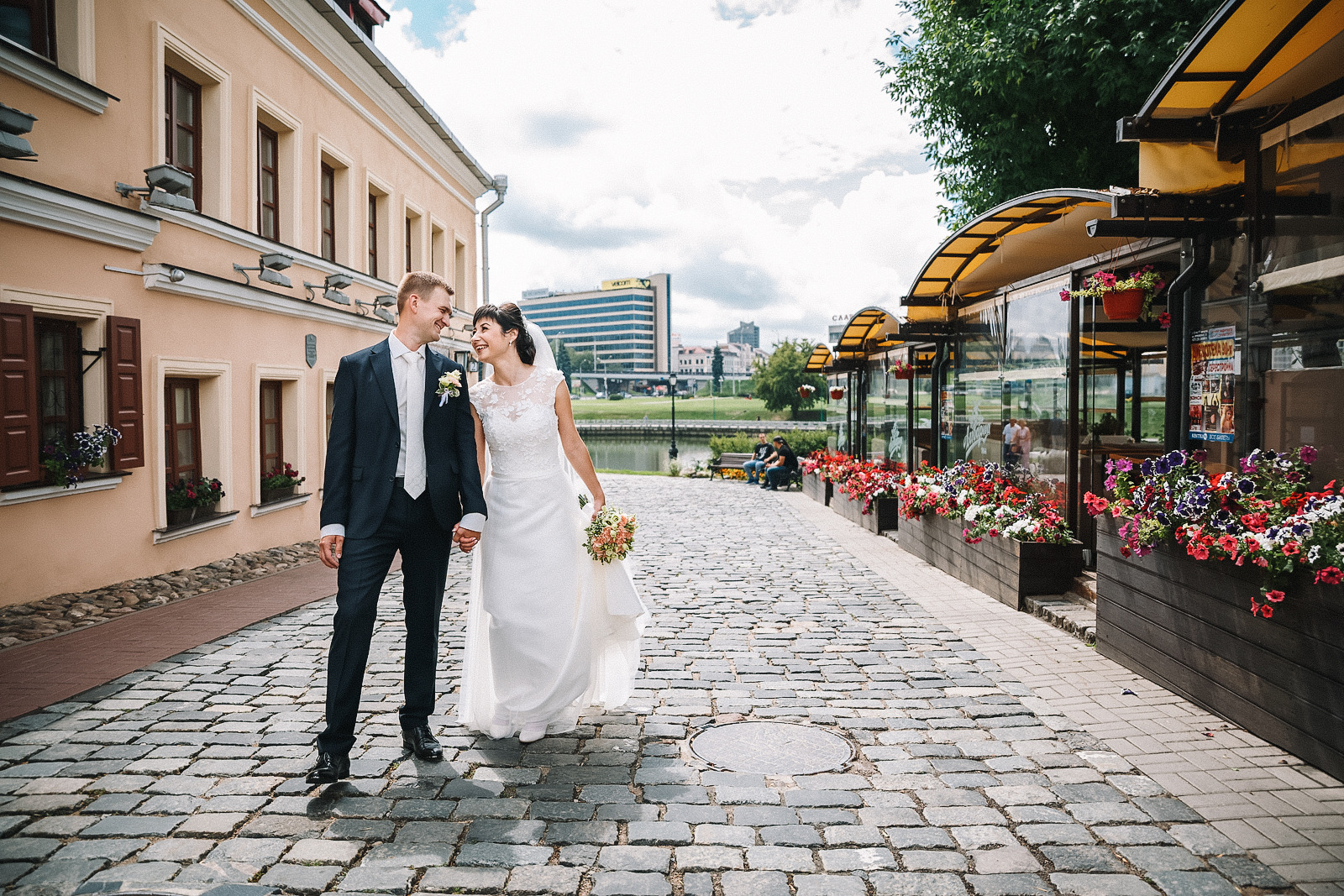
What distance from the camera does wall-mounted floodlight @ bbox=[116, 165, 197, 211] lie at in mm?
8616

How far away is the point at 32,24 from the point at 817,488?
16.0 m

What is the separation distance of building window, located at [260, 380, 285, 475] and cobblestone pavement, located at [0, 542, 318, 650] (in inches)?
Answer: 64.4

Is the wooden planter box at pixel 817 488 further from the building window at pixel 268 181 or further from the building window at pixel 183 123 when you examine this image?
the building window at pixel 183 123

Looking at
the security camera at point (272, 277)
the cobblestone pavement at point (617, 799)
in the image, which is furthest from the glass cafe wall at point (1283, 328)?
the security camera at point (272, 277)

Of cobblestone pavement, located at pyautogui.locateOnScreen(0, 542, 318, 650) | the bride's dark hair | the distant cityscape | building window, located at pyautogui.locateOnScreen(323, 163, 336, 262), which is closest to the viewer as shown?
the bride's dark hair

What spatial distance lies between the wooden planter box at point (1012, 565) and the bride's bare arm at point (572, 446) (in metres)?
4.46

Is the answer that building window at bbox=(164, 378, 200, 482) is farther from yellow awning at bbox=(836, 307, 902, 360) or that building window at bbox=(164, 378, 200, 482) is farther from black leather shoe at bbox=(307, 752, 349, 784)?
yellow awning at bbox=(836, 307, 902, 360)

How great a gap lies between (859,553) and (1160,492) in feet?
21.0

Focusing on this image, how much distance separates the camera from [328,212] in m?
14.4

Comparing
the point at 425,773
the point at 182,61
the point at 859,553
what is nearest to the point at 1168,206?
the point at 425,773

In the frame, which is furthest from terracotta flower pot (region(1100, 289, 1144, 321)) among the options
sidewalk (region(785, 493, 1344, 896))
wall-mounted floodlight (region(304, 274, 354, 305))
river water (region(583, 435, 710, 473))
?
river water (region(583, 435, 710, 473))

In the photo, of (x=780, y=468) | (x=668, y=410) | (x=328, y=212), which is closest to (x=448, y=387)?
(x=328, y=212)

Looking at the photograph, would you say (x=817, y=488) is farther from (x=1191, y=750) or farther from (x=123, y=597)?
(x=1191, y=750)

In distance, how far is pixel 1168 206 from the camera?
5.86 metres
